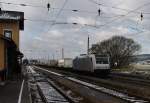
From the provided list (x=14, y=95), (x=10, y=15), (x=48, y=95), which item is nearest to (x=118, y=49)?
(x=10, y=15)

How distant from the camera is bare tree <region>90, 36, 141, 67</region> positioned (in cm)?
9762

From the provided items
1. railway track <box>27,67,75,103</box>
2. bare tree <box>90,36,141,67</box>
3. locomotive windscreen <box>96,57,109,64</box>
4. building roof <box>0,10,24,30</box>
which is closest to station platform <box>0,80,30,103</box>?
railway track <box>27,67,75,103</box>

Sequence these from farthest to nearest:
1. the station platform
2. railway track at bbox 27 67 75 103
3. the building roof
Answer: the building roof < railway track at bbox 27 67 75 103 < the station platform

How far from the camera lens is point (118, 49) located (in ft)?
338

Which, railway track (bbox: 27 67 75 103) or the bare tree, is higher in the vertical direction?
the bare tree

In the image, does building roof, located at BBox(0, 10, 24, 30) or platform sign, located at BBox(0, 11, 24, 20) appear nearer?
building roof, located at BBox(0, 10, 24, 30)

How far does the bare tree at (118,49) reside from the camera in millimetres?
97619

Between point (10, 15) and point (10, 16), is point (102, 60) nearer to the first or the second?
point (10, 16)

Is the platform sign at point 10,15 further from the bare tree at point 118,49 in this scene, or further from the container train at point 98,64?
the bare tree at point 118,49

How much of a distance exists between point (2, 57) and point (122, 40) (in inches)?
3111

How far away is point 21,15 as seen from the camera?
69.7 metres

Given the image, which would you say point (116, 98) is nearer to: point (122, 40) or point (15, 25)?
point (15, 25)

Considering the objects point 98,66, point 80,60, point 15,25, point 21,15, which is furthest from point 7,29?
point 98,66

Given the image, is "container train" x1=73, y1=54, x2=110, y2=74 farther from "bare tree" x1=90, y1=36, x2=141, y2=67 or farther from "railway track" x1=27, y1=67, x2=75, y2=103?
"bare tree" x1=90, y1=36, x2=141, y2=67
